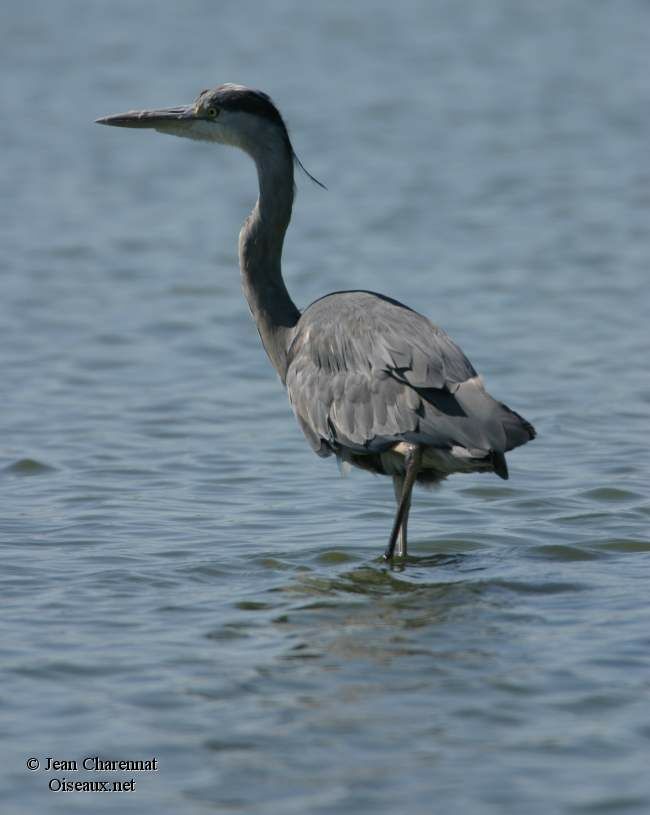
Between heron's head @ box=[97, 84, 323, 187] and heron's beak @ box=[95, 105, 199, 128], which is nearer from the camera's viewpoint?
heron's head @ box=[97, 84, 323, 187]

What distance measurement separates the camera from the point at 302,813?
4.47m

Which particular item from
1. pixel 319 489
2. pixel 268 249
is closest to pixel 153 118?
pixel 268 249

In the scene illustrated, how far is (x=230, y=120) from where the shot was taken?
26.3 feet

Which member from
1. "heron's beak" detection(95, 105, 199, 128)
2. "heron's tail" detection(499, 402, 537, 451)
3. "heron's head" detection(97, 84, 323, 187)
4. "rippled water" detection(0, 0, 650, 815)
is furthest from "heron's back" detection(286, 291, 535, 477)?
"heron's beak" detection(95, 105, 199, 128)

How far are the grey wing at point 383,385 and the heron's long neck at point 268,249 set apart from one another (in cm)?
27

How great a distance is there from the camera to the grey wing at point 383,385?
21.4ft

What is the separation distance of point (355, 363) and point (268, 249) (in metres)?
1.10

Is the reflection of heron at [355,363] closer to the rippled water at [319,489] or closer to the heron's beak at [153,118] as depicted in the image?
the heron's beak at [153,118]

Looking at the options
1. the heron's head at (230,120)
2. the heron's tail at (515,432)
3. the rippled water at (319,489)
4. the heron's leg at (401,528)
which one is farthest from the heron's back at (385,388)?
the heron's head at (230,120)

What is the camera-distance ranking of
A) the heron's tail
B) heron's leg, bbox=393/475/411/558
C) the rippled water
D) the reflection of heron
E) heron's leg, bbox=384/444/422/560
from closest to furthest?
the rippled water
the heron's tail
the reflection of heron
heron's leg, bbox=384/444/422/560
heron's leg, bbox=393/475/411/558

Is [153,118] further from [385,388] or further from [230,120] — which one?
[385,388]

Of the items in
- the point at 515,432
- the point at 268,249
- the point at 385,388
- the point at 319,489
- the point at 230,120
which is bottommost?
the point at 319,489

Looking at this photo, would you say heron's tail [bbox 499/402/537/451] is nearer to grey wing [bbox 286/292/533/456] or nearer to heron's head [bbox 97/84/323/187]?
grey wing [bbox 286/292/533/456]

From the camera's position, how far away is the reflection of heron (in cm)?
657
